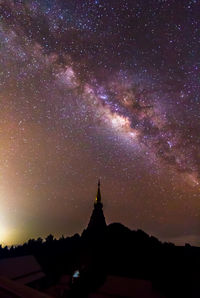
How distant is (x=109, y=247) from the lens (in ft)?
162

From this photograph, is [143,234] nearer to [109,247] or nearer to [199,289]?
[109,247]

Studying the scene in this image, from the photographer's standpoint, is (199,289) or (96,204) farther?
(96,204)

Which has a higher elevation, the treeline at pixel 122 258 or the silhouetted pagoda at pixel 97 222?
the silhouetted pagoda at pixel 97 222

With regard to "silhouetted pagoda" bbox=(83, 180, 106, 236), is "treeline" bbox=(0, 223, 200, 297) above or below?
below

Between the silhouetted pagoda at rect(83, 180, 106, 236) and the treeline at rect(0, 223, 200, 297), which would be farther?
the silhouetted pagoda at rect(83, 180, 106, 236)

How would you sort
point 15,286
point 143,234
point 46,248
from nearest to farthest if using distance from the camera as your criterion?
point 15,286 < point 46,248 < point 143,234

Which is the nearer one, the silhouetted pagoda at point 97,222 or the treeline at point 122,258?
the treeline at point 122,258

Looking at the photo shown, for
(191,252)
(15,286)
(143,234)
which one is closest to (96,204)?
(143,234)

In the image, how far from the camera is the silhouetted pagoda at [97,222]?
2130 inches

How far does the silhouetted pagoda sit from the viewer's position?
5411 centimetres

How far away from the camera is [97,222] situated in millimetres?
55781

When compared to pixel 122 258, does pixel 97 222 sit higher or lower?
higher

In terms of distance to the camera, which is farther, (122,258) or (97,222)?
(97,222)

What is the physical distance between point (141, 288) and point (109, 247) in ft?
99.4
